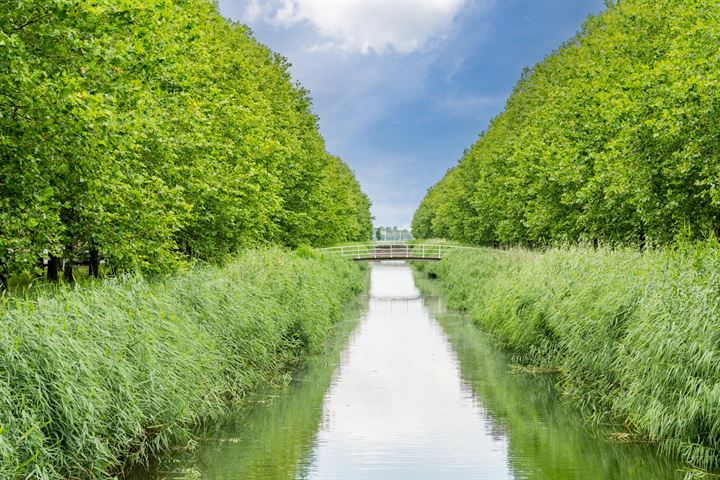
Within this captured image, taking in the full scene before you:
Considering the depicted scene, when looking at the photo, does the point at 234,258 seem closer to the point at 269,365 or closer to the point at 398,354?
the point at 398,354

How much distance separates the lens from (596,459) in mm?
11703

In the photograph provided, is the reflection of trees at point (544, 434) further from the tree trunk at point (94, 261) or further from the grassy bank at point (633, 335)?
the tree trunk at point (94, 261)

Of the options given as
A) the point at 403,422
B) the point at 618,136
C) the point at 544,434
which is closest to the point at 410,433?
the point at 403,422

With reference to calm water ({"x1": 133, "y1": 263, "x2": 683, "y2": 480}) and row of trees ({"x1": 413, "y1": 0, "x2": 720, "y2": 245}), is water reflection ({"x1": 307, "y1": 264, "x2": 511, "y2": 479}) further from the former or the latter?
row of trees ({"x1": 413, "y1": 0, "x2": 720, "y2": 245})

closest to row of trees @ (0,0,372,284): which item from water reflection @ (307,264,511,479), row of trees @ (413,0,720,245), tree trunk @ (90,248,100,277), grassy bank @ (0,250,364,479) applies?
tree trunk @ (90,248,100,277)

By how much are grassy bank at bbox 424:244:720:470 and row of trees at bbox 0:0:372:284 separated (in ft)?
27.9

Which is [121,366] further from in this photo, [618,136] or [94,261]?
[618,136]

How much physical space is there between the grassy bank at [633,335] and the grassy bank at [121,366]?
645 centimetres

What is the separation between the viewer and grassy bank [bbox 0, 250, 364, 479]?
8.77 m

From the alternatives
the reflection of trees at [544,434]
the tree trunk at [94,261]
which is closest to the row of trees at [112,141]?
the tree trunk at [94,261]

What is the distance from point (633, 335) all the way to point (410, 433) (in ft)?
13.1

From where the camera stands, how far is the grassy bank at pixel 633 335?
422 inches

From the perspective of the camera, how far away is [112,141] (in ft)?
43.0

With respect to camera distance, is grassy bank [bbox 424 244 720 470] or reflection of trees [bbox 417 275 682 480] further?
reflection of trees [bbox 417 275 682 480]
